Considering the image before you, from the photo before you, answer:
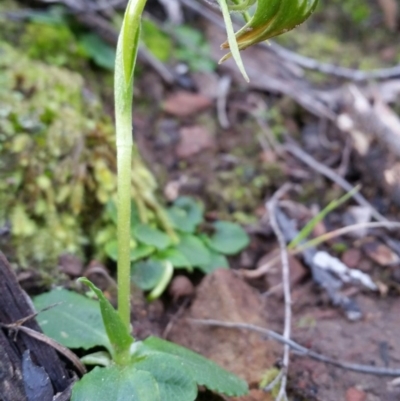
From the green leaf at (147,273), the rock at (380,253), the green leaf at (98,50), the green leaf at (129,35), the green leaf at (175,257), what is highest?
the green leaf at (129,35)

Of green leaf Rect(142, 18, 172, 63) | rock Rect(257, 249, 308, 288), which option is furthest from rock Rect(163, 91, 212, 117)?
rock Rect(257, 249, 308, 288)

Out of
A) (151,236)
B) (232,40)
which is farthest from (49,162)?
(232,40)

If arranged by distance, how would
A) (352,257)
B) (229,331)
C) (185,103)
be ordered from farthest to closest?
1. (185,103)
2. (352,257)
3. (229,331)

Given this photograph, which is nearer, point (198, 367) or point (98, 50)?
point (198, 367)

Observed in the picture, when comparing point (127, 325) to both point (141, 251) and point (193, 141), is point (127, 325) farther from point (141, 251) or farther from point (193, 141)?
point (193, 141)

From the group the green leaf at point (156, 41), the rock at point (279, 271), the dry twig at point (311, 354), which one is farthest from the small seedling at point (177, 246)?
the green leaf at point (156, 41)

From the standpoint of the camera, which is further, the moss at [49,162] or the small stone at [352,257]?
the small stone at [352,257]

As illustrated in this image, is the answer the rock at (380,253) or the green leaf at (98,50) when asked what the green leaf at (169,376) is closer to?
the rock at (380,253)
